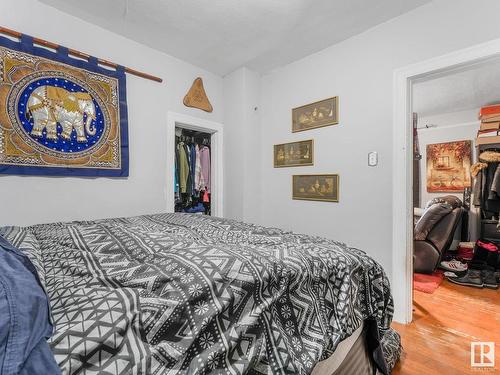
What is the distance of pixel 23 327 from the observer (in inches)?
17.5

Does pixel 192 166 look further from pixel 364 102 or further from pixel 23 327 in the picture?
pixel 23 327

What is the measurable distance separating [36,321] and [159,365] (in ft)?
0.84

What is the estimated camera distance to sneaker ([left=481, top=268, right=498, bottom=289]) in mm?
2716

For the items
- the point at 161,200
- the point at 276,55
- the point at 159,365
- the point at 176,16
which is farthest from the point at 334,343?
the point at 276,55

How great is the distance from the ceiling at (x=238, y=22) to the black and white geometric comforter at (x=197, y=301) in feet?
6.00

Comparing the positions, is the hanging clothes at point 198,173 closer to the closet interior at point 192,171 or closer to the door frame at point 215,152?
the closet interior at point 192,171

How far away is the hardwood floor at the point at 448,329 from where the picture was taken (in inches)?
61.2

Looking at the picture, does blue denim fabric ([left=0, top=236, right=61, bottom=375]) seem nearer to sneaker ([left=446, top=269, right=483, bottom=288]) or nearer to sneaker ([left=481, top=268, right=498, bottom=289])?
sneaker ([left=446, top=269, right=483, bottom=288])

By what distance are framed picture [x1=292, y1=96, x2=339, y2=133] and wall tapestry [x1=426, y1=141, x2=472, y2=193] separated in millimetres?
3484

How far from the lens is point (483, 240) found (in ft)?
11.6

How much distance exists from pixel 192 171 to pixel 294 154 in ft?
4.09

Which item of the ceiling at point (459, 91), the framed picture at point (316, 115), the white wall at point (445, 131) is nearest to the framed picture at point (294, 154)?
the framed picture at point (316, 115)

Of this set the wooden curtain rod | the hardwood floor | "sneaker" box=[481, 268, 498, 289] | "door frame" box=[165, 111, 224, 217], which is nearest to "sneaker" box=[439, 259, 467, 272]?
"sneaker" box=[481, 268, 498, 289]

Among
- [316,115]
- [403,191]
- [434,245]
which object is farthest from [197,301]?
[434,245]
